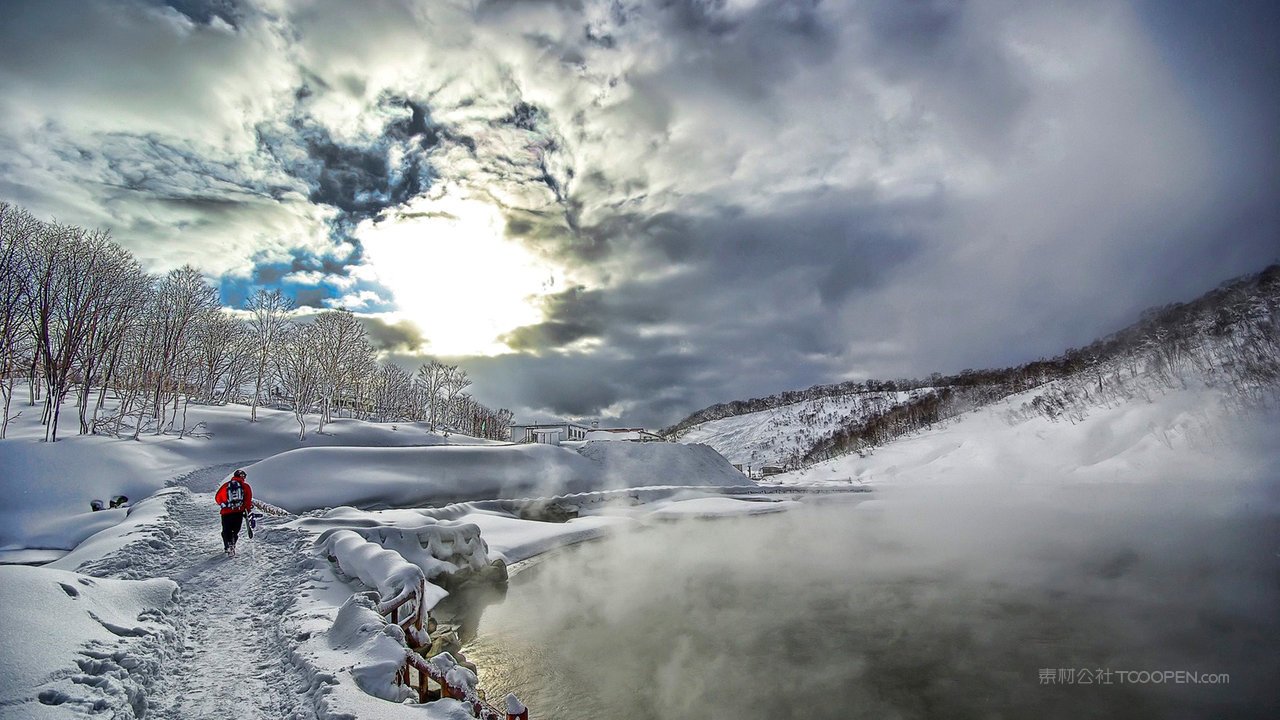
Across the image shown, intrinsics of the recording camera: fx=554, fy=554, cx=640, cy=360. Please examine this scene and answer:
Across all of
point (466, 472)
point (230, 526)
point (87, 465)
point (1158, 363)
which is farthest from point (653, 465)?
point (1158, 363)

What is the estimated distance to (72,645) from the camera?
599 cm

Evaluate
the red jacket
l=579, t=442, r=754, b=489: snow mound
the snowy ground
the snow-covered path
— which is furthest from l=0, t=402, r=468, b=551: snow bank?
l=579, t=442, r=754, b=489: snow mound

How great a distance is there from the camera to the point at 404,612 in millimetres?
9742

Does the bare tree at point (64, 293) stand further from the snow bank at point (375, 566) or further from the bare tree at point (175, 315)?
the snow bank at point (375, 566)

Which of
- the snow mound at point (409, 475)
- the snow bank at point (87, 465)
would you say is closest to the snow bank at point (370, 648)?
the snow bank at point (87, 465)

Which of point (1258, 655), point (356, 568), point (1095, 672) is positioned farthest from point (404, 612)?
point (1258, 655)

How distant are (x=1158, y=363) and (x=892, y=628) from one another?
75.8 meters

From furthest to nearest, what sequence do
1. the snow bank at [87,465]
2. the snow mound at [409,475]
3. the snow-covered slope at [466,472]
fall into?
the snow-covered slope at [466,472]
the snow mound at [409,475]
the snow bank at [87,465]

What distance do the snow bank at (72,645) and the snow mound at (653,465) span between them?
37600mm

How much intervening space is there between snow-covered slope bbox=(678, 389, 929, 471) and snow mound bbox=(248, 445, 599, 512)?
9202 centimetres

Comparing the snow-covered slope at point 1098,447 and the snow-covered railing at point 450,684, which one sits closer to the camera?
the snow-covered railing at point 450,684

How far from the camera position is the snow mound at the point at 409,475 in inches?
1063

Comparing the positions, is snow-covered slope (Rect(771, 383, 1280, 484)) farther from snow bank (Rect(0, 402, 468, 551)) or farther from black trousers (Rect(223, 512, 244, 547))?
snow bank (Rect(0, 402, 468, 551))

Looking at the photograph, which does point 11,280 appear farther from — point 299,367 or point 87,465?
point 299,367
